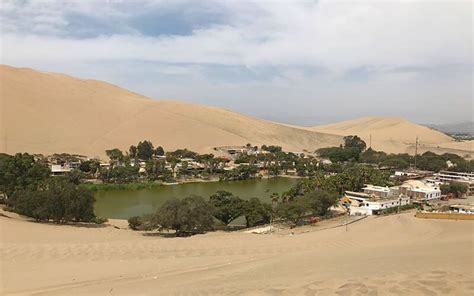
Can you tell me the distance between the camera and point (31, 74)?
318 feet

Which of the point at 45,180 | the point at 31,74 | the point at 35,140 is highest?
the point at 31,74

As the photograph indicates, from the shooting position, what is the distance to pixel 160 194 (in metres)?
40.2

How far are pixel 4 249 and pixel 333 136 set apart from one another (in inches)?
3770

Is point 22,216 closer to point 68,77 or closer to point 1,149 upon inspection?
point 1,149

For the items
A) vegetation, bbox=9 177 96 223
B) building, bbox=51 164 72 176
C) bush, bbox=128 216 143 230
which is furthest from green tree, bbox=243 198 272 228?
building, bbox=51 164 72 176

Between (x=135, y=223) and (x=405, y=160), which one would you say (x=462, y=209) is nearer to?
(x=135, y=223)

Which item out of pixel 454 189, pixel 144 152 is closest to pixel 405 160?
pixel 454 189

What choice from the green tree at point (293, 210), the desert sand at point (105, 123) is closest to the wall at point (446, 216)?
the green tree at point (293, 210)

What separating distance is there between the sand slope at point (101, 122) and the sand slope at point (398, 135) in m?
15.7

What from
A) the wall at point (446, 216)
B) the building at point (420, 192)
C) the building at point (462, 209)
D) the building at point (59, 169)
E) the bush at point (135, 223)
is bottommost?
the bush at point (135, 223)

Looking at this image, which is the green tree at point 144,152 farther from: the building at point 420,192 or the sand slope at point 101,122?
the building at point 420,192

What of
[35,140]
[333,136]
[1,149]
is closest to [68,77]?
[35,140]

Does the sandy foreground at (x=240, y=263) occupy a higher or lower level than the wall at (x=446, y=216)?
lower

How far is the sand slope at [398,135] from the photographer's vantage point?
101m
